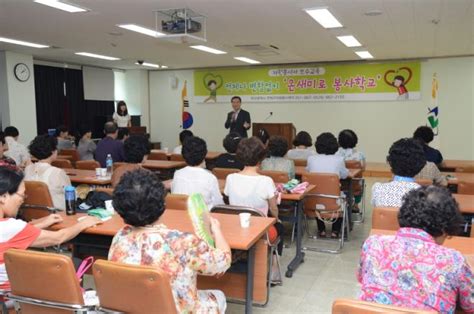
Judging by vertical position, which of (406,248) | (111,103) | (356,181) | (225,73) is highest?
(225,73)

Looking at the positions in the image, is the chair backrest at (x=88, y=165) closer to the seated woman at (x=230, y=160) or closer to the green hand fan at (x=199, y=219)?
the seated woman at (x=230, y=160)

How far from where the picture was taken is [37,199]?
3.64 meters

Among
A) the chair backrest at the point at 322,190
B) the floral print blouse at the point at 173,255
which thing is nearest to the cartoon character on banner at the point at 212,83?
the chair backrest at the point at 322,190

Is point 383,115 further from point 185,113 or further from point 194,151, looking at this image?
point 194,151

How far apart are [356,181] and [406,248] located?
158 inches

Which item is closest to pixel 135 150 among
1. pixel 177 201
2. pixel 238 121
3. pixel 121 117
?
pixel 177 201

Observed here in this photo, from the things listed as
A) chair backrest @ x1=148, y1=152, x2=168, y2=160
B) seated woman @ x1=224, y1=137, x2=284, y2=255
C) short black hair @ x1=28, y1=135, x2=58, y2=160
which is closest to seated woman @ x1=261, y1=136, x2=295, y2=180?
seated woman @ x1=224, y1=137, x2=284, y2=255

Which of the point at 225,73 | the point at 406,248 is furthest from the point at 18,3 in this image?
the point at 225,73

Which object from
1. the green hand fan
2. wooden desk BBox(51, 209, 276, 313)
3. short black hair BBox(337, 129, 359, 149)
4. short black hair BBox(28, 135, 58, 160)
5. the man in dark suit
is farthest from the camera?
the man in dark suit

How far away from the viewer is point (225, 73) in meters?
12.4

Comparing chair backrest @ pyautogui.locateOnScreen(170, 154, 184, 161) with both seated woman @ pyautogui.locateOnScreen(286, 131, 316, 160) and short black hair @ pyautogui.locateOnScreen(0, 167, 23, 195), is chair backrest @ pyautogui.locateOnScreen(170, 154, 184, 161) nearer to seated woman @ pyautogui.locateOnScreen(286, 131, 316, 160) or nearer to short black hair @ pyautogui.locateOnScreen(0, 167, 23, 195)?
seated woman @ pyautogui.locateOnScreen(286, 131, 316, 160)

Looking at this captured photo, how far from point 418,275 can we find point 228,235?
1113 mm

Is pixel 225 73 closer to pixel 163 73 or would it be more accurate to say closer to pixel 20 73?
pixel 163 73

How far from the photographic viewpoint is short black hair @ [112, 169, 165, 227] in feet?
5.84
